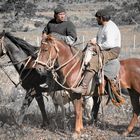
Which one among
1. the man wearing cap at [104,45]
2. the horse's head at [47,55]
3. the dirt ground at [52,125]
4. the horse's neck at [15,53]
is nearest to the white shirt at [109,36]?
the man wearing cap at [104,45]

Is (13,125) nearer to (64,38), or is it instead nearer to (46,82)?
(46,82)

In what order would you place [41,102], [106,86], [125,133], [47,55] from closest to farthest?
[47,55] < [125,133] < [106,86] < [41,102]

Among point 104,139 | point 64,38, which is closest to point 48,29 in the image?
point 64,38

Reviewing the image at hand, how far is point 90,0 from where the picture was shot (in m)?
94.0

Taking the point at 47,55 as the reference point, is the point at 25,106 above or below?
below

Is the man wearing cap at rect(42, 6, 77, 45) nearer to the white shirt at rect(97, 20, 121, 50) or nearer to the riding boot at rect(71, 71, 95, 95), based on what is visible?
the white shirt at rect(97, 20, 121, 50)

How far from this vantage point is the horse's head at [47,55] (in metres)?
8.43

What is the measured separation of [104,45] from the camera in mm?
8852

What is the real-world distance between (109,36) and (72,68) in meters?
0.94

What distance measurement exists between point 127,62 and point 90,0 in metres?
85.9

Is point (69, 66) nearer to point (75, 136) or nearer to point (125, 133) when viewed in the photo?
point (75, 136)

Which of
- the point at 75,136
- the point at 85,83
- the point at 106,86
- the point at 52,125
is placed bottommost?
the point at 52,125

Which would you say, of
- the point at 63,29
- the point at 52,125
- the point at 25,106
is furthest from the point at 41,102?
the point at 63,29

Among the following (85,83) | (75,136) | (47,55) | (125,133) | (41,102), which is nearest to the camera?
(47,55)
